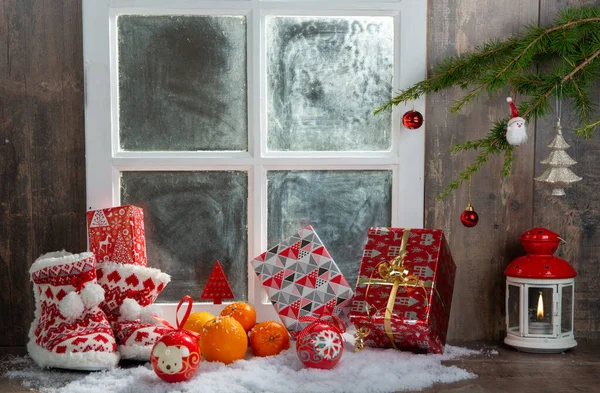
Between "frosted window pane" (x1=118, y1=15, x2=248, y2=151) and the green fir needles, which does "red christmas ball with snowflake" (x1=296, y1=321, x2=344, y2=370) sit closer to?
the green fir needles

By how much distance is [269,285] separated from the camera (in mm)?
1990

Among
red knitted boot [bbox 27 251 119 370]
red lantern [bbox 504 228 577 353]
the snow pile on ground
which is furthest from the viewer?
red lantern [bbox 504 228 577 353]

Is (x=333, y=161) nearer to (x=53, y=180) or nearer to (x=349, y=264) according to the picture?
(x=349, y=264)

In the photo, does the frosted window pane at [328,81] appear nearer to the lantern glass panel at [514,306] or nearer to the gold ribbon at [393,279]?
the gold ribbon at [393,279]

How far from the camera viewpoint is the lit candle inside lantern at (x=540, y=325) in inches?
80.0

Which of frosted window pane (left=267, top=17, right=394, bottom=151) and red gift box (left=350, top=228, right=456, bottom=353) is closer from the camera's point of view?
red gift box (left=350, top=228, right=456, bottom=353)

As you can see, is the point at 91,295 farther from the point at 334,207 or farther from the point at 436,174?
the point at 436,174

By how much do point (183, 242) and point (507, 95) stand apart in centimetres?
110

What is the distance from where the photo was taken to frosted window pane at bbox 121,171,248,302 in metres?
2.11

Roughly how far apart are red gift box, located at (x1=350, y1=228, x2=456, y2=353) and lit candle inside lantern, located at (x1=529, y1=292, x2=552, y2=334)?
288mm

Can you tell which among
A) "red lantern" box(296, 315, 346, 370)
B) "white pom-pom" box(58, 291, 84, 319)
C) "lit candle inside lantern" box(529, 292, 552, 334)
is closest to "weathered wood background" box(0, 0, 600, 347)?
"lit candle inside lantern" box(529, 292, 552, 334)

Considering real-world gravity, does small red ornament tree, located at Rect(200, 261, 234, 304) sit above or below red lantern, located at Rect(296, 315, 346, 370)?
above

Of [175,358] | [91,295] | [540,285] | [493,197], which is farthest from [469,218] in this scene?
[91,295]

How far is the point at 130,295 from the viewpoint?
194 cm
